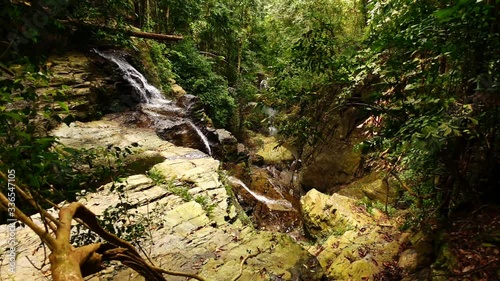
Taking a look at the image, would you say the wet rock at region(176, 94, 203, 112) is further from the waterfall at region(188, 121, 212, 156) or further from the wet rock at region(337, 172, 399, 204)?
the wet rock at region(337, 172, 399, 204)

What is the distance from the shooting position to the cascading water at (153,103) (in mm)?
10266

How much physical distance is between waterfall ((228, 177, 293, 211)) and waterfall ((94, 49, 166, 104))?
15.3ft

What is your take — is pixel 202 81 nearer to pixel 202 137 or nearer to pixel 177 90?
pixel 177 90

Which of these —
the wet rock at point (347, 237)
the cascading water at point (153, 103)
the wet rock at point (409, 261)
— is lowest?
the wet rock at point (347, 237)

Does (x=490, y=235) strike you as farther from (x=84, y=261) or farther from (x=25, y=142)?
(x=25, y=142)

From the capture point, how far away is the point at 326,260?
5648 millimetres

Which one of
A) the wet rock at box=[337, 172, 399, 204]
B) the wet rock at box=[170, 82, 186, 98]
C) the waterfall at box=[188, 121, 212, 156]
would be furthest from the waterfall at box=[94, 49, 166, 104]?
the wet rock at box=[337, 172, 399, 204]

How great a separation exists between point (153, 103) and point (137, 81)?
1.10 metres

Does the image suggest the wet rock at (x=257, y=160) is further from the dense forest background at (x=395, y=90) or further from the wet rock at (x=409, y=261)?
the wet rock at (x=409, y=261)

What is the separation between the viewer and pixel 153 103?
11.3m

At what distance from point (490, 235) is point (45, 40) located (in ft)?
38.8

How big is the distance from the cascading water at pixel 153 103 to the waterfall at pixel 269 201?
159cm

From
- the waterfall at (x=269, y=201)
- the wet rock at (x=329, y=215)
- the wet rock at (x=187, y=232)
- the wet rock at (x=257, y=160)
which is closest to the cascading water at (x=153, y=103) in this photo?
the waterfall at (x=269, y=201)

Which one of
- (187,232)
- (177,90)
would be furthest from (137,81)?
(187,232)
